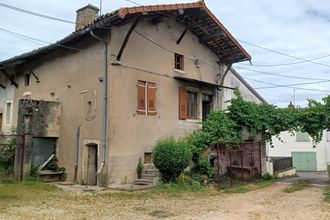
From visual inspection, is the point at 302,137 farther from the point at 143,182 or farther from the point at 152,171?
the point at 143,182

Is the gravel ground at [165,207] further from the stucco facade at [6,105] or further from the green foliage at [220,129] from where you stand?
the stucco facade at [6,105]

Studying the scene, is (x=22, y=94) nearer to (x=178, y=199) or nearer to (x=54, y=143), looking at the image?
(x=54, y=143)

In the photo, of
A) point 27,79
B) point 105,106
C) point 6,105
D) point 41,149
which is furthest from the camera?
point 6,105

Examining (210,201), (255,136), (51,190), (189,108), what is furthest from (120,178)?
(255,136)

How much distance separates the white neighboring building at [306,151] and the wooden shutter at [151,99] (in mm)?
20534

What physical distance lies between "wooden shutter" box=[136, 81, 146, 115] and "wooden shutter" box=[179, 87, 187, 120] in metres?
2.32

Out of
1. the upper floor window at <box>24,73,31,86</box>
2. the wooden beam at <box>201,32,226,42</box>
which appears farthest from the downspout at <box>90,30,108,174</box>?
the upper floor window at <box>24,73,31,86</box>

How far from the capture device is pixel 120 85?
1329cm

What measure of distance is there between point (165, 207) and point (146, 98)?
5895 mm

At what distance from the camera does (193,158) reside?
14.5 m

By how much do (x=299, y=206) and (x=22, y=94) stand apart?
47.9 feet

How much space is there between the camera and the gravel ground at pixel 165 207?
8.16 m

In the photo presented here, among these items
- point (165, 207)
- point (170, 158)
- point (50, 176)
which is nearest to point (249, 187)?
point (170, 158)

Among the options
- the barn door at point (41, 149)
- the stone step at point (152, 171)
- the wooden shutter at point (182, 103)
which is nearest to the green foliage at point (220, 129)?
the wooden shutter at point (182, 103)
